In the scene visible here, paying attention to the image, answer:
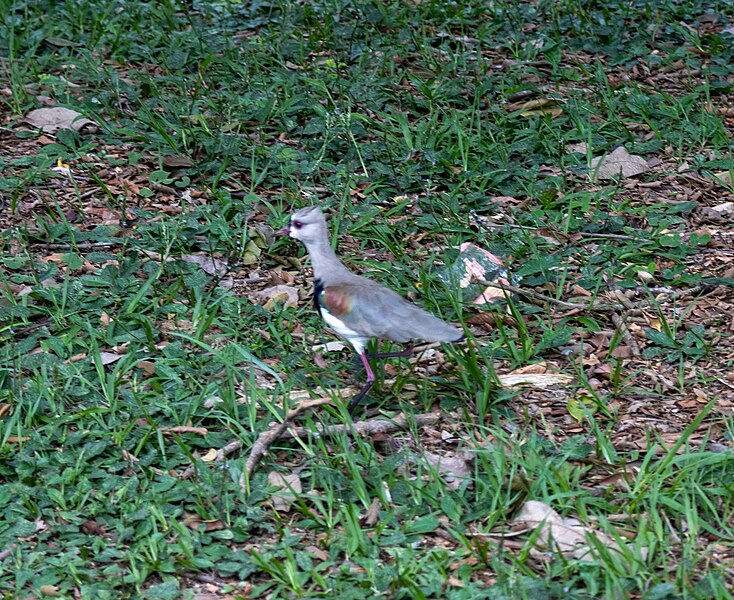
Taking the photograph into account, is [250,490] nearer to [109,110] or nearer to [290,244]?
[290,244]

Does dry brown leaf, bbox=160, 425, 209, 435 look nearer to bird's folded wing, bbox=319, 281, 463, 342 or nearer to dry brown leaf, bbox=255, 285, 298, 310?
bird's folded wing, bbox=319, 281, 463, 342

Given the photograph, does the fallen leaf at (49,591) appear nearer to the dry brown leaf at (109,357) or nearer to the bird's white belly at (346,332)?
the dry brown leaf at (109,357)

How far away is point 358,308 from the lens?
414cm

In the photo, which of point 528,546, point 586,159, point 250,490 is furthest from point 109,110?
point 528,546

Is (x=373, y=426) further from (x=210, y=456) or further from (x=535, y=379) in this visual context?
(x=535, y=379)

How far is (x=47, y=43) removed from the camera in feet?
23.3

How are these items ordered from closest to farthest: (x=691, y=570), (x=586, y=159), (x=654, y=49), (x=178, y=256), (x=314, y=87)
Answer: (x=691, y=570)
(x=178, y=256)
(x=586, y=159)
(x=314, y=87)
(x=654, y=49)

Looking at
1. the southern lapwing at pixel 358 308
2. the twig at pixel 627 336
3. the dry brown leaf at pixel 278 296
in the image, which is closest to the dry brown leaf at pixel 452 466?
the southern lapwing at pixel 358 308

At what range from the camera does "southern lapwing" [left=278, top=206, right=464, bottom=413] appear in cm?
405

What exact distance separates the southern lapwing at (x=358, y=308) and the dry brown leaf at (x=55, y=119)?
243cm

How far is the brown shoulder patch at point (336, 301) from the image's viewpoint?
13.7 feet

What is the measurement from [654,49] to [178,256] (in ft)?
13.1

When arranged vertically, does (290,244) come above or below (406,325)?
below

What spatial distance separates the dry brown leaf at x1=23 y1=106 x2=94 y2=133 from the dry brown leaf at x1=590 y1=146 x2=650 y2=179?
9.84ft
